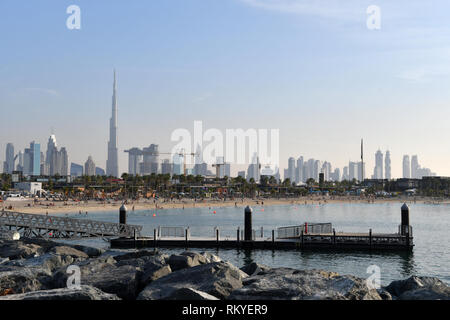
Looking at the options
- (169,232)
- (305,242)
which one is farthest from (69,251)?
(169,232)

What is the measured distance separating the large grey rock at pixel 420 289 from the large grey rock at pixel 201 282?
6.42 m

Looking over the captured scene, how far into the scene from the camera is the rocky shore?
15328 millimetres

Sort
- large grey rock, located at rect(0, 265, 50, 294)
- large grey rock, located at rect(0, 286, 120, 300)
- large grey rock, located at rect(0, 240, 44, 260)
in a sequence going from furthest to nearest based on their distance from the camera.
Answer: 1. large grey rock, located at rect(0, 240, 44, 260)
2. large grey rock, located at rect(0, 265, 50, 294)
3. large grey rock, located at rect(0, 286, 120, 300)

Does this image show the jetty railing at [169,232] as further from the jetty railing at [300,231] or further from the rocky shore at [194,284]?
the rocky shore at [194,284]

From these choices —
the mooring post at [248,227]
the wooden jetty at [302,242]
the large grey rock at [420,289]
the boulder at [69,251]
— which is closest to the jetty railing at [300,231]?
the wooden jetty at [302,242]

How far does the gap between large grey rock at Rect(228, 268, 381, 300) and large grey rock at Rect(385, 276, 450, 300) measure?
1.91m

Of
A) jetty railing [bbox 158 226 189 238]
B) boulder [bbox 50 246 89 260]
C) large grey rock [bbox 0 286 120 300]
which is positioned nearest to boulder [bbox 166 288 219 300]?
large grey rock [bbox 0 286 120 300]

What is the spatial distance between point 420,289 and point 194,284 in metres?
8.47

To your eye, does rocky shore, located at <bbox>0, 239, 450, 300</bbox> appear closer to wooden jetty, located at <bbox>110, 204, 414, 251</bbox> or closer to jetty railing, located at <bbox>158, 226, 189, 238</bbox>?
wooden jetty, located at <bbox>110, 204, 414, 251</bbox>

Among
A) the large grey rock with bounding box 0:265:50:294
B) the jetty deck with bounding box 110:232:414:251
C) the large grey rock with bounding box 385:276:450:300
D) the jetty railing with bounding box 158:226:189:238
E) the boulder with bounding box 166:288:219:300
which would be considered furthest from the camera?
the jetty railing with bounding box 158:226:189:238

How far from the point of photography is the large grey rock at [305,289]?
1534cm

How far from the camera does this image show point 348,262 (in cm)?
3888
